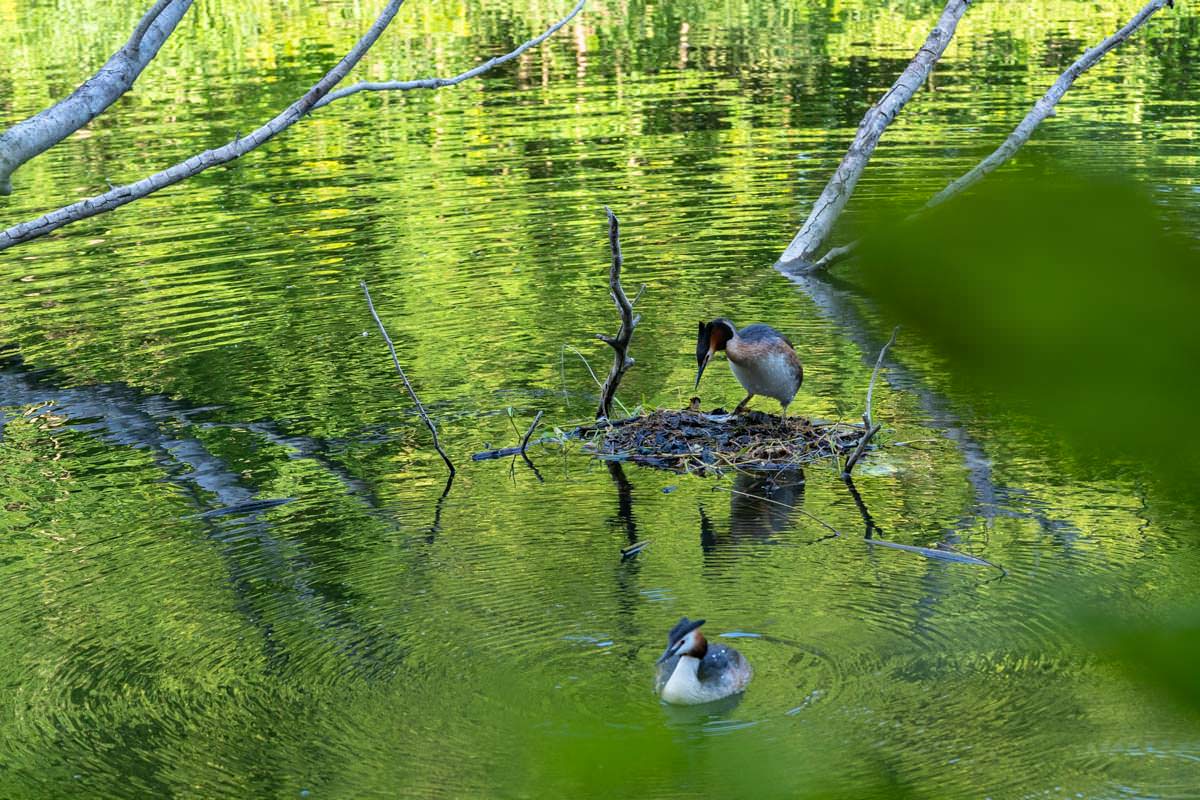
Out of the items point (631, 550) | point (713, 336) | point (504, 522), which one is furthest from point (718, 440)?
point (631, 550)

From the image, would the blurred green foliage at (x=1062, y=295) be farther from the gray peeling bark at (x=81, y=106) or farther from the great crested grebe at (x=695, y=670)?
the gray peeling bark at (x=81, y=106)

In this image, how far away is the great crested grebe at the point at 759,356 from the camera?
7922mm

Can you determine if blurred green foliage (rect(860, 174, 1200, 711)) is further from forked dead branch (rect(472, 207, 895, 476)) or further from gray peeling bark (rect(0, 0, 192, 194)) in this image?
forked dead branch (rect(472, 207, 895, 476))

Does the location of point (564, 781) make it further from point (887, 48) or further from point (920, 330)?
point (887, 48)

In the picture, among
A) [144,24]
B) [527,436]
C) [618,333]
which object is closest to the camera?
[144,24]

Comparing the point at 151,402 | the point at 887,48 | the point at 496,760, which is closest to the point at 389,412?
the point at 151,402

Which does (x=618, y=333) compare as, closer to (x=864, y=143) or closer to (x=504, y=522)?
(x=504, y=522)

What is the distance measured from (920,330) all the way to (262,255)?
1337cm

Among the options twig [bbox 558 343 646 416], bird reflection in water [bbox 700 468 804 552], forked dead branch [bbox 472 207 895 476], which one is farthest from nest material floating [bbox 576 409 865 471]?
twig [bbox 558 343 646 416]

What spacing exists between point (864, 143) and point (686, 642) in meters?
6.86

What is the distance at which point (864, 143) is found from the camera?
37.1ft

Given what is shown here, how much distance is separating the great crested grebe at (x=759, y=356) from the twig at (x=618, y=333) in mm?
401

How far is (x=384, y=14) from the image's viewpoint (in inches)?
222

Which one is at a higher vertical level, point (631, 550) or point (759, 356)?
point (759, 356)
